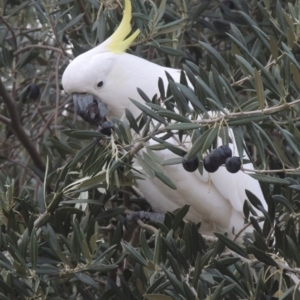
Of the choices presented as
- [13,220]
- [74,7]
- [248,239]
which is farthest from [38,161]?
[248,239]

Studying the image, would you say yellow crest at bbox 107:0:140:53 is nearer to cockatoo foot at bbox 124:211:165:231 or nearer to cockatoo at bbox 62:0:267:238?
cockatoo at bbox 62:0:267:238

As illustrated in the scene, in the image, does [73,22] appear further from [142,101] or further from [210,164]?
[210,164]

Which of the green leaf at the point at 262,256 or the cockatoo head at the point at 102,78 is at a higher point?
the cockatoo head at the point at 102,78

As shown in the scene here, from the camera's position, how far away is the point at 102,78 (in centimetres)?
212

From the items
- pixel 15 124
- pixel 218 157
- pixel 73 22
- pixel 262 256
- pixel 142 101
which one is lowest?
pixel 262 256

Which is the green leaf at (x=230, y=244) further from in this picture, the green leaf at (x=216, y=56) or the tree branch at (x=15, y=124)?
the tree branch at (x=15, y=124)

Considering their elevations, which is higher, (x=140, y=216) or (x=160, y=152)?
(x=160, y=152)

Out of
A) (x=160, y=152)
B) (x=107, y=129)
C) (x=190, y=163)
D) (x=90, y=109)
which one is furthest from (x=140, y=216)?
(x=190, y=163)

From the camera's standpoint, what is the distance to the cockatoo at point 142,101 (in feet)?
6.74

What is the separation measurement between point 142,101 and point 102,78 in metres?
0.14

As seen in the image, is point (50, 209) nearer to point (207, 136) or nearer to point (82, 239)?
point (82, 239)

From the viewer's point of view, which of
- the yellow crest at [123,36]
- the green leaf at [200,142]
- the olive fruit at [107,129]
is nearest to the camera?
the green leaf at [200,142]

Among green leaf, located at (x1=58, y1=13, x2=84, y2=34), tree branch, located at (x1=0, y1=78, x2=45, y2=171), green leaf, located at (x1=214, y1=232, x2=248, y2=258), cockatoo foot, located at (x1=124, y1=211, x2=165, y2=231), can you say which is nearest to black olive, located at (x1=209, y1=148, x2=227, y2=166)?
green leaf, located at (x1=214, y1=232, x2=248, y2=258)

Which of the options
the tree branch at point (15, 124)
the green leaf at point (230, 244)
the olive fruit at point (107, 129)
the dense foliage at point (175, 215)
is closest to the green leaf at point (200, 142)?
the dense foliage at point (175, 215)
